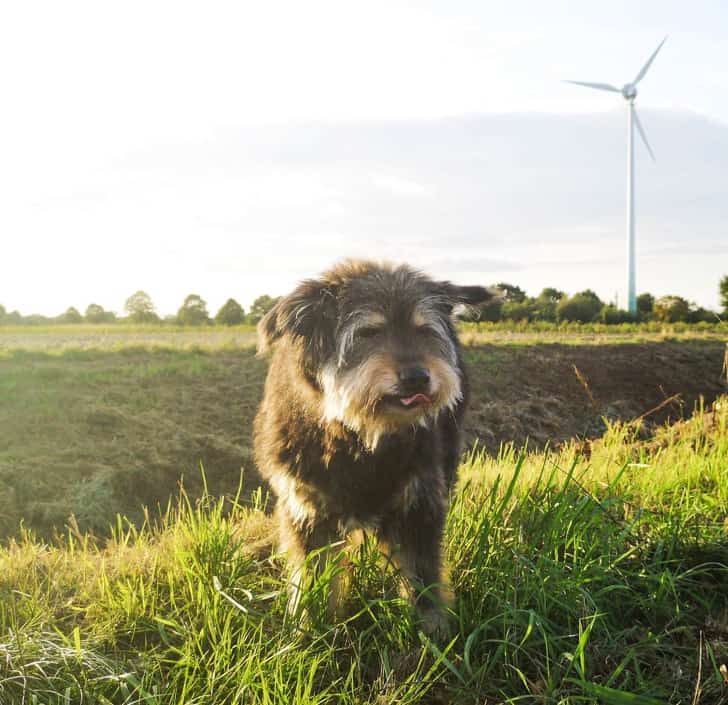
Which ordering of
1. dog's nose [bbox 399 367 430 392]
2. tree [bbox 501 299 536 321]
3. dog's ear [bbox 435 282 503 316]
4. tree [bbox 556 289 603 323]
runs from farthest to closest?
tree [bbox 556 289 603 323]
tree [bbox 501 299 536 321]
dog's ear [bbox 435 282 503 316]
dog's nose [bbox 399 367 430 392]

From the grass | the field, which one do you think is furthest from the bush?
the grass

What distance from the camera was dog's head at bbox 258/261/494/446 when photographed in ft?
11.0

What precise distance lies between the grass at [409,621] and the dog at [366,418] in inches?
9.1

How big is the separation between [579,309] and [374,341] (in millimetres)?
27298

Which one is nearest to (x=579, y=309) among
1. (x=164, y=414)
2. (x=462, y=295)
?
(x=164, y=414)

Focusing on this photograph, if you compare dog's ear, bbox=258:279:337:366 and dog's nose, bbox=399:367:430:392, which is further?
dog's ear, bbox=258:279:337:366

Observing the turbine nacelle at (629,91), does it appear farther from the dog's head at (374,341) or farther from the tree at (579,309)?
the dog's head at (374,341)

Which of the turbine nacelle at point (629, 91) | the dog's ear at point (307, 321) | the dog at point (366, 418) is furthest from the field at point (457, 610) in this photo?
the turbine nacelle at point (629, 91)

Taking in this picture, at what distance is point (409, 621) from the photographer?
3307 mm

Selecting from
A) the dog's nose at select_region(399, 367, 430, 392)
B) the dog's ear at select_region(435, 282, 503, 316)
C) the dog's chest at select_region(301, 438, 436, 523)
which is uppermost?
the dog's ear at select_region(435, 282, 503, 316)

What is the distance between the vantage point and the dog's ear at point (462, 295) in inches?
155

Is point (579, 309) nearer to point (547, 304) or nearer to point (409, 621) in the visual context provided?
point (547, 304)

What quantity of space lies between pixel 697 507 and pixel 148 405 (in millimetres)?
8342

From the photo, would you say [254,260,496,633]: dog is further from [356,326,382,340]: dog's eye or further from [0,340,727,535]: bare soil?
[0,340,727,535]: bare soil
